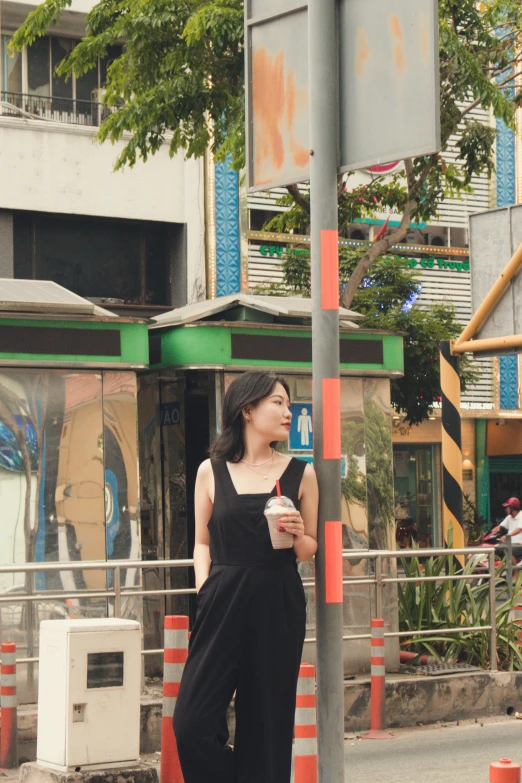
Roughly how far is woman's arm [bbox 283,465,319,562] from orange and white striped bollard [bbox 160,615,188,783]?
5.25 ft

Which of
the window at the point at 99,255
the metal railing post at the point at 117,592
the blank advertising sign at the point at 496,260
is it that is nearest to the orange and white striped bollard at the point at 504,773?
the metal railing post at the point at 117,592

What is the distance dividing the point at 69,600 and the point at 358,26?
5.89m

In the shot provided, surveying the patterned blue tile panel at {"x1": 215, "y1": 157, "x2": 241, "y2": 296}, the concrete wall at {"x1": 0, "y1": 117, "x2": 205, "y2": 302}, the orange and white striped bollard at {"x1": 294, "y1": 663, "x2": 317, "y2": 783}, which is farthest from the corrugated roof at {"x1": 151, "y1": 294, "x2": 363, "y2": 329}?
the patterned blue tile panel at {"x1": 215, "y1": 157, "x2": 241, "y2": 296}

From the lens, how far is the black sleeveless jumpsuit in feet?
15.7

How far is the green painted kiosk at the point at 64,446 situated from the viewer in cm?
959

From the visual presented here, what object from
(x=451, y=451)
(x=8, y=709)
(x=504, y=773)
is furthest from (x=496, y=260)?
(x=504, y=773)

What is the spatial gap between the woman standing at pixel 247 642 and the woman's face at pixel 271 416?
194 millimetres

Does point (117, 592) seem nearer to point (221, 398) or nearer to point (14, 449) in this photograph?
point (14, 449)

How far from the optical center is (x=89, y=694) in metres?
6.39

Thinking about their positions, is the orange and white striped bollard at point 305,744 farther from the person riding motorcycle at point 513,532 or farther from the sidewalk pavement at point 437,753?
the person riding motorcycle at point 513,532

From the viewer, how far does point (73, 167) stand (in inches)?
836

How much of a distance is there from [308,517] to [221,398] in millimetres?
5760

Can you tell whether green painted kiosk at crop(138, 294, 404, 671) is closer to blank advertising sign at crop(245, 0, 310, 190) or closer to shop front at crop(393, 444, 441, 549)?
blank advertising sign at crop(245, 0, 310, 190)

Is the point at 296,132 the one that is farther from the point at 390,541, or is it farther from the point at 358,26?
the point at 390,541
